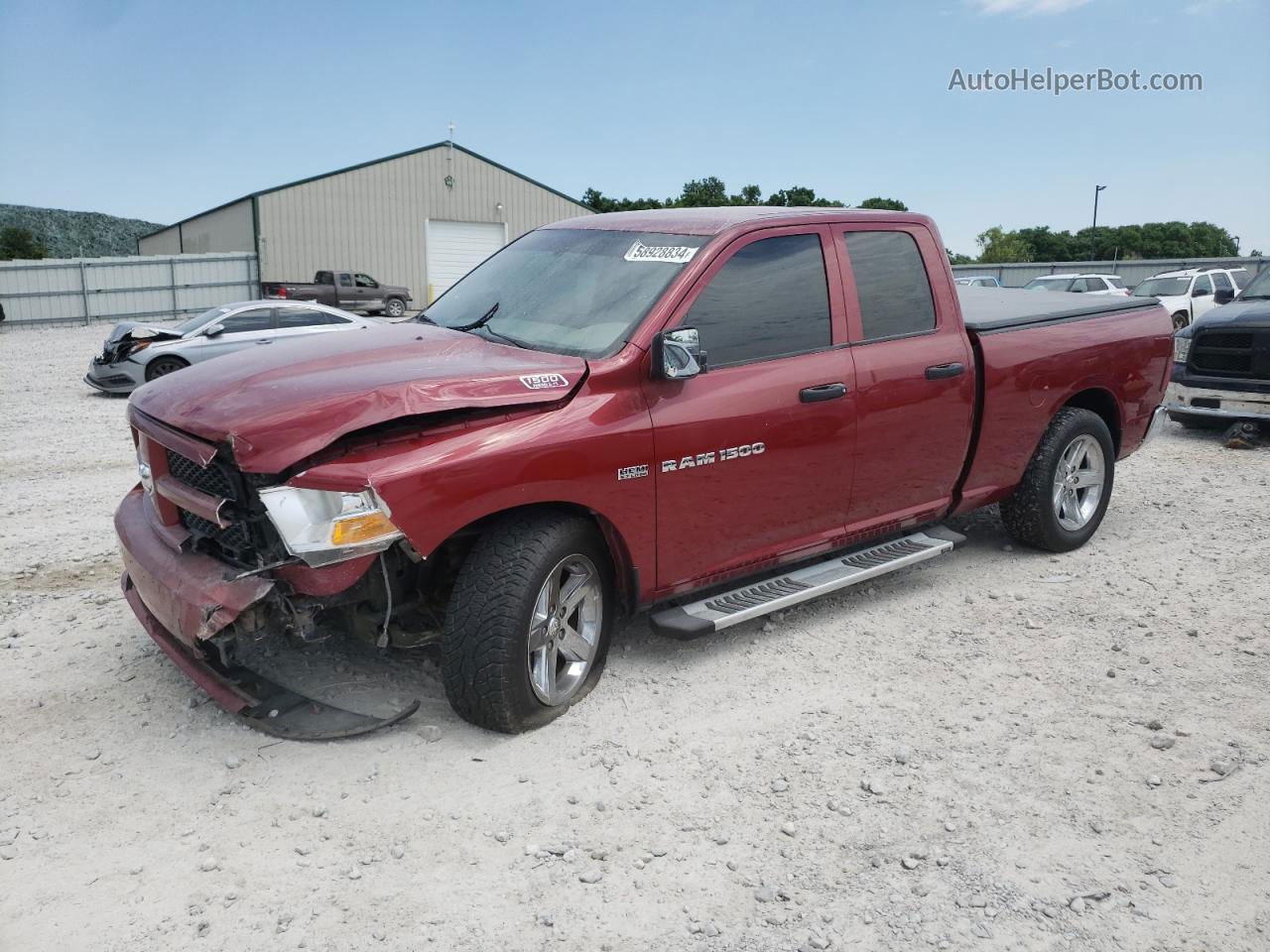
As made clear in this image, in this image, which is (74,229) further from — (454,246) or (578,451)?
(578,451)

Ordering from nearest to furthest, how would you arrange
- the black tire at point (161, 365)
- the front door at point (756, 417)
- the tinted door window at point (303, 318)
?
the front door at point (756, 417), the black tire at point (161, 365), the tinted door window at point (303, 318)

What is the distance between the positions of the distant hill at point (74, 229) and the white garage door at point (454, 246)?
49.7m

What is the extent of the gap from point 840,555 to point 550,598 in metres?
2.16

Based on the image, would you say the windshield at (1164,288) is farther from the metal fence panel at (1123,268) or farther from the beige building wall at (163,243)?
the beige building wall at (163,243)

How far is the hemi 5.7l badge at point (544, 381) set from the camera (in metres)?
3.91

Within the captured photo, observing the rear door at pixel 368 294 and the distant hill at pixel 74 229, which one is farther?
the distant hill at pixel 74 229

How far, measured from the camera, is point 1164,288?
75.4ft

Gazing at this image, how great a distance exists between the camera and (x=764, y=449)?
14.9ft

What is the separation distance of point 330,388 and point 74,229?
95.4m

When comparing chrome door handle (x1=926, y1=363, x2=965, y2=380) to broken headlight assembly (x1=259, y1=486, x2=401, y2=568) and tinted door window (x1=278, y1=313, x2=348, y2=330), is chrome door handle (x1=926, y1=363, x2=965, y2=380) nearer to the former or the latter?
broken headlight assembly (x1=259, y1=486, x2=401, y2=568)

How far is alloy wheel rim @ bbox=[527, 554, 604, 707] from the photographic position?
3951 millimetres

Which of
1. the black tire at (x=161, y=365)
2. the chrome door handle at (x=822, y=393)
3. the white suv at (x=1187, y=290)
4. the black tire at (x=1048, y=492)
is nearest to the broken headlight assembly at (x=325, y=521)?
the chrome door handle at (x=822, y=393)

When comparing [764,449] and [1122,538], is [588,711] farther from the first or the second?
[1122,538]

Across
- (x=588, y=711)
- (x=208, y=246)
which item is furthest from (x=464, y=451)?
(x=208, y=246)
